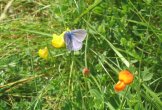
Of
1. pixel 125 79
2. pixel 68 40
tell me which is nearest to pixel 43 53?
pixel 68 40

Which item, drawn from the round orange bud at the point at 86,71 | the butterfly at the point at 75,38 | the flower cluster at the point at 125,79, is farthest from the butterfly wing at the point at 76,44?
the flower cluster at the point at 125,79

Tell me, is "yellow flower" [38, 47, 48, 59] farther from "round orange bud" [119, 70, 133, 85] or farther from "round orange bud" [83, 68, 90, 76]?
"round orange bud" [119, 70, 133, 85]

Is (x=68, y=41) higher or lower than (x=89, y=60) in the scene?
higher

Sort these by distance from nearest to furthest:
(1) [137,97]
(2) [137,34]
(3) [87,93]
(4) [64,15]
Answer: (1) [137,97], (3) [87,93], (2) [137,34], (4) [64,15]

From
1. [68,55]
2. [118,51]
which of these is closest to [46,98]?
[68,55]

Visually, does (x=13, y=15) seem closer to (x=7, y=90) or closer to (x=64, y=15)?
(x=64, y=15)

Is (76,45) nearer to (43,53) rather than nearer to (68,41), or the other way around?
(68,41)

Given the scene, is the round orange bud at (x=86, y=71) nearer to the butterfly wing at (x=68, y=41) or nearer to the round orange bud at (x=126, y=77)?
the butterfly wing at (x=68, y=41)

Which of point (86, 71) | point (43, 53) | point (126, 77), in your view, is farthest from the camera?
point (43, 53)
